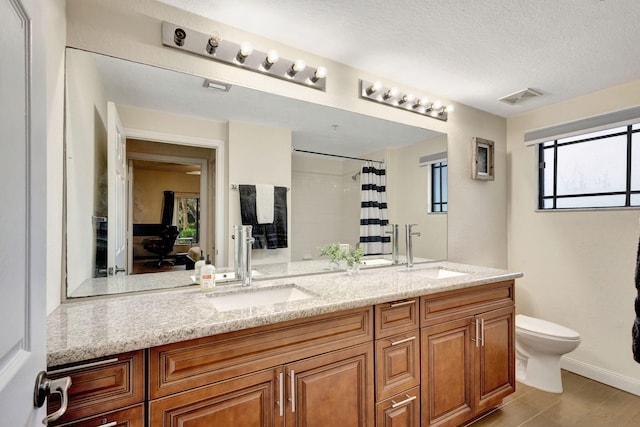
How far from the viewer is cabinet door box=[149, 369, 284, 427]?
103cm

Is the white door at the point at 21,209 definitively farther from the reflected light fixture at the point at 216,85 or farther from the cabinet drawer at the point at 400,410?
the cabinet drawer at the point at 400,410

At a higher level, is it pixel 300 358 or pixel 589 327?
pixel 300 358

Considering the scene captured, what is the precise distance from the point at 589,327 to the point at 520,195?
1244mm

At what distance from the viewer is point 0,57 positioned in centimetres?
54

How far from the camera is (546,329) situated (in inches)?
93.1

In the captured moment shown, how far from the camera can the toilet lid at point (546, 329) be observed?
2234 mm

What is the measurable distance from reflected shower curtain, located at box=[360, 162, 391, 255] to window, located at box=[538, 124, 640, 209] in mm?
1667

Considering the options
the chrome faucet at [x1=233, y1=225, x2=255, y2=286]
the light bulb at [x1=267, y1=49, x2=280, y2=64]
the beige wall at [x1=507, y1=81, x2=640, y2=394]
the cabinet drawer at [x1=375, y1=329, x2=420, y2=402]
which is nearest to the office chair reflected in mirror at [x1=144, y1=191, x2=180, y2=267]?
the chrome faucet at [x1=233, y1=225, x2=255, y2=286]

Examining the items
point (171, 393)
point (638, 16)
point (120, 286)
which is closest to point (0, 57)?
point (171, 393)

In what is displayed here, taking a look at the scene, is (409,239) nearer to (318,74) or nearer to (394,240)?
(394,240)

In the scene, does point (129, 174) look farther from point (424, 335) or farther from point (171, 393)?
point (424, 335)

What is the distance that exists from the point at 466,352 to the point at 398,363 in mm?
561

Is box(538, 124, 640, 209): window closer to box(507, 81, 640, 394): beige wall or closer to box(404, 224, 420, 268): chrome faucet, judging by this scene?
box(507, 81, 640, 394): beige wall

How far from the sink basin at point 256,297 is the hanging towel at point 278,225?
32cm
